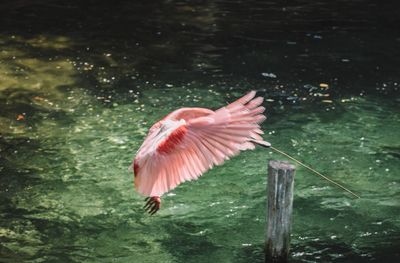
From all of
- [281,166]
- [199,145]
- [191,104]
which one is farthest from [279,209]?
[191,104]

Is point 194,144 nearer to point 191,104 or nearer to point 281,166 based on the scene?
point 281,166

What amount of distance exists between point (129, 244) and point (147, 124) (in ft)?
9.45

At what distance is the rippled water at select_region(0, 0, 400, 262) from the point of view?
580cm

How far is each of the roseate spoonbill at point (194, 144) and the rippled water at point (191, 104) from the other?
2.04 m

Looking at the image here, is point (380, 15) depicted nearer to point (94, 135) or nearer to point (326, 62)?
point (326, 62)

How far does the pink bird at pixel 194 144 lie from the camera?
3.45 m

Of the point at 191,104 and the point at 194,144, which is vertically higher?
the point at 194,144

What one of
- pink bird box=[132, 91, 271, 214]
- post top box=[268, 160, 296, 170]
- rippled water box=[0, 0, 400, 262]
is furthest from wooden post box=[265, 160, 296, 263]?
pink bird box=[132, 91, 271, 214]

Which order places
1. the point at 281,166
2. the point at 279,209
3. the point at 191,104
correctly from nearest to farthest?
1. the point at 281,166
2. the point at 279,209
3. the point at 191,104

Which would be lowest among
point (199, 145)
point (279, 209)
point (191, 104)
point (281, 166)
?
point (191, 104)

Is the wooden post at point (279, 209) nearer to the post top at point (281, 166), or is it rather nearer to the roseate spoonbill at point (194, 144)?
the post top at point (281, 166)

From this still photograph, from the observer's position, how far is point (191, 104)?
29.6 ft

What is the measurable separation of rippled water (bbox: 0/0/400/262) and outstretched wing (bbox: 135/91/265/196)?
2051mm

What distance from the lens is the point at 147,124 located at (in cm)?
834
